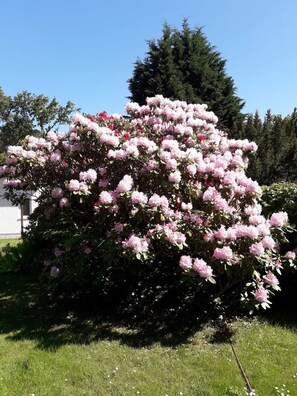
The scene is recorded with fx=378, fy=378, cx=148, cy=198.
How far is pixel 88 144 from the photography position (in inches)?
194

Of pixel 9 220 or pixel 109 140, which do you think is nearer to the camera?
pixel 109 140

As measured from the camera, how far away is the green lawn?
3.31 meters

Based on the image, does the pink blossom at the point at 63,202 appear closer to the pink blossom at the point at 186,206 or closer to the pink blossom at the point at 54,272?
the pink blossom at the point at 54,272

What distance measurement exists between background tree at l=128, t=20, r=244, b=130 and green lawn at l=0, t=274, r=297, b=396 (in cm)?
1229

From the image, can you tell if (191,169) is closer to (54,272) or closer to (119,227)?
(119,227)

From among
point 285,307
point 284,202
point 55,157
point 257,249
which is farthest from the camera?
point 284,202

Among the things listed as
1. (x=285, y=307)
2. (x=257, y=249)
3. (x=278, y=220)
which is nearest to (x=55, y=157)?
(x=257, y=249)

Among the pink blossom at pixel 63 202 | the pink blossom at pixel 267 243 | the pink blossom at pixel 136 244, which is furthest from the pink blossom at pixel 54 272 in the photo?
the pink blossom at pixel 267 243

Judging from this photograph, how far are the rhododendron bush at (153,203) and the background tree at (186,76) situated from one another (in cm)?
1072

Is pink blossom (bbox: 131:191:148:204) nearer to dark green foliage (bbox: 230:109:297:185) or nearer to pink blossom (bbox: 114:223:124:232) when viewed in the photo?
pink blossom (bbox: 114:223:124:232)

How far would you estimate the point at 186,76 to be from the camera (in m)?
16.7

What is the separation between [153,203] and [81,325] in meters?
1.88

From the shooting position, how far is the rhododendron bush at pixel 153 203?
4.17m

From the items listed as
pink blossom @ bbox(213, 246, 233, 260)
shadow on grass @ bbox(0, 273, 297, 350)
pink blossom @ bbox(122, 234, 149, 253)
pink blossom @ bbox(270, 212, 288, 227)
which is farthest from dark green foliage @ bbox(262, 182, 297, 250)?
pink blossom @ bbox(122, 234, 149, 253)
